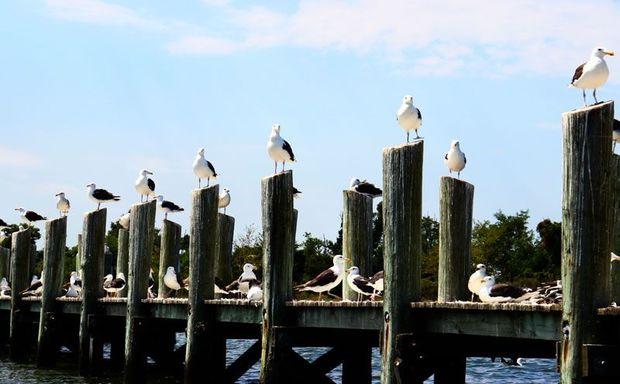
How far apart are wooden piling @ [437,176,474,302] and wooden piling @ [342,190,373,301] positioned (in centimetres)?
322

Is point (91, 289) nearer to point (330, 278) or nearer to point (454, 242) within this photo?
point (330, 278)

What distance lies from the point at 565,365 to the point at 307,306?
5.65 m

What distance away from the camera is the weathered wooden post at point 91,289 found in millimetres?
26797

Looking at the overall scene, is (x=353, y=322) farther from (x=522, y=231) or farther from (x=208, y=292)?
(x=522, y=231)

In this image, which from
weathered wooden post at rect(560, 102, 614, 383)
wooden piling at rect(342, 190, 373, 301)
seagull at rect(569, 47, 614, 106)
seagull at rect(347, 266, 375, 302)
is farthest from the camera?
wooden piling at rect(342, 190, 373, 301)

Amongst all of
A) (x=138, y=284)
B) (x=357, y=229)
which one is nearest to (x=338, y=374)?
(x=138, y=284)

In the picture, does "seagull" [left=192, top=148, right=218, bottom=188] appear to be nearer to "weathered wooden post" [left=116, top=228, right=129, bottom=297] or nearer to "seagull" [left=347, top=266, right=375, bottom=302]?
"weathered wooden post" [left=116, top=228, right=129, bottom=297]

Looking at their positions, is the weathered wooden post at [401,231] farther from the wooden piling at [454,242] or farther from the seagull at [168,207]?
the seagull at [168,207]

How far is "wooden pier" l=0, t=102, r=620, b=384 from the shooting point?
12320 millimetres

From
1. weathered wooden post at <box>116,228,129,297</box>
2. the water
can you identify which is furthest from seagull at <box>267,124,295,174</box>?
weathered wooden post at <box>116,228,129,297</box>

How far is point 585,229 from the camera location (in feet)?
40.4

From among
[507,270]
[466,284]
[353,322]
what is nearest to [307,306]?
[353,322]

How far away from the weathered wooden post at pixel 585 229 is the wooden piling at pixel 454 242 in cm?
391

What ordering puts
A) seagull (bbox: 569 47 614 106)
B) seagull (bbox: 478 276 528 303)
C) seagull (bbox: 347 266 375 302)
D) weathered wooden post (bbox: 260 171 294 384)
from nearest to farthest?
seagull (bbox: 569 47 614 106) < seagull (bbox: 478 276 528 303) < weathered wooden post (bbox: 260 171 294 384) < seagull (bbox: 347 266 375 302)
